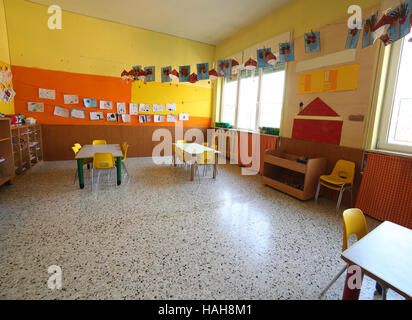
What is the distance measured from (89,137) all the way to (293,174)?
5663 millimetres

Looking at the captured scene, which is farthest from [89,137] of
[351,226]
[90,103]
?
[351,226]

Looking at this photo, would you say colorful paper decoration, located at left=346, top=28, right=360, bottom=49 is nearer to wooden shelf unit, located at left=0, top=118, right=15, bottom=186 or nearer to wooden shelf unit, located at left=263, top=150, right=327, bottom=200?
wooden shelf unit, located at left=263, top=150, right=327, bottom=200

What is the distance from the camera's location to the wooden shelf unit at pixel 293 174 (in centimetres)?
367

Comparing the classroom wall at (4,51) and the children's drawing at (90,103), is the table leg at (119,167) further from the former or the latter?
the classroom wall at (4,51)

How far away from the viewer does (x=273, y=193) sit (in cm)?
408

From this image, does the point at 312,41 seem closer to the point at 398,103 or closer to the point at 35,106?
the point at 398,103

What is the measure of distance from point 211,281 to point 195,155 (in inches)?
118

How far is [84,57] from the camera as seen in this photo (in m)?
5.65

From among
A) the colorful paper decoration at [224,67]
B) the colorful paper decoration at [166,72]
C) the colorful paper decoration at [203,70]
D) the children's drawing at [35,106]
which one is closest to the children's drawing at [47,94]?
the children's drawing at [35,106]

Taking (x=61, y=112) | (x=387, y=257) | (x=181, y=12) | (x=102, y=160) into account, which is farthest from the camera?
(x=61, y=112)

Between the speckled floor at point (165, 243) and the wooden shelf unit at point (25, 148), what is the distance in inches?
23.5

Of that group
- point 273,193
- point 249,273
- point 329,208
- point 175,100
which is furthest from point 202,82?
point 249,273
